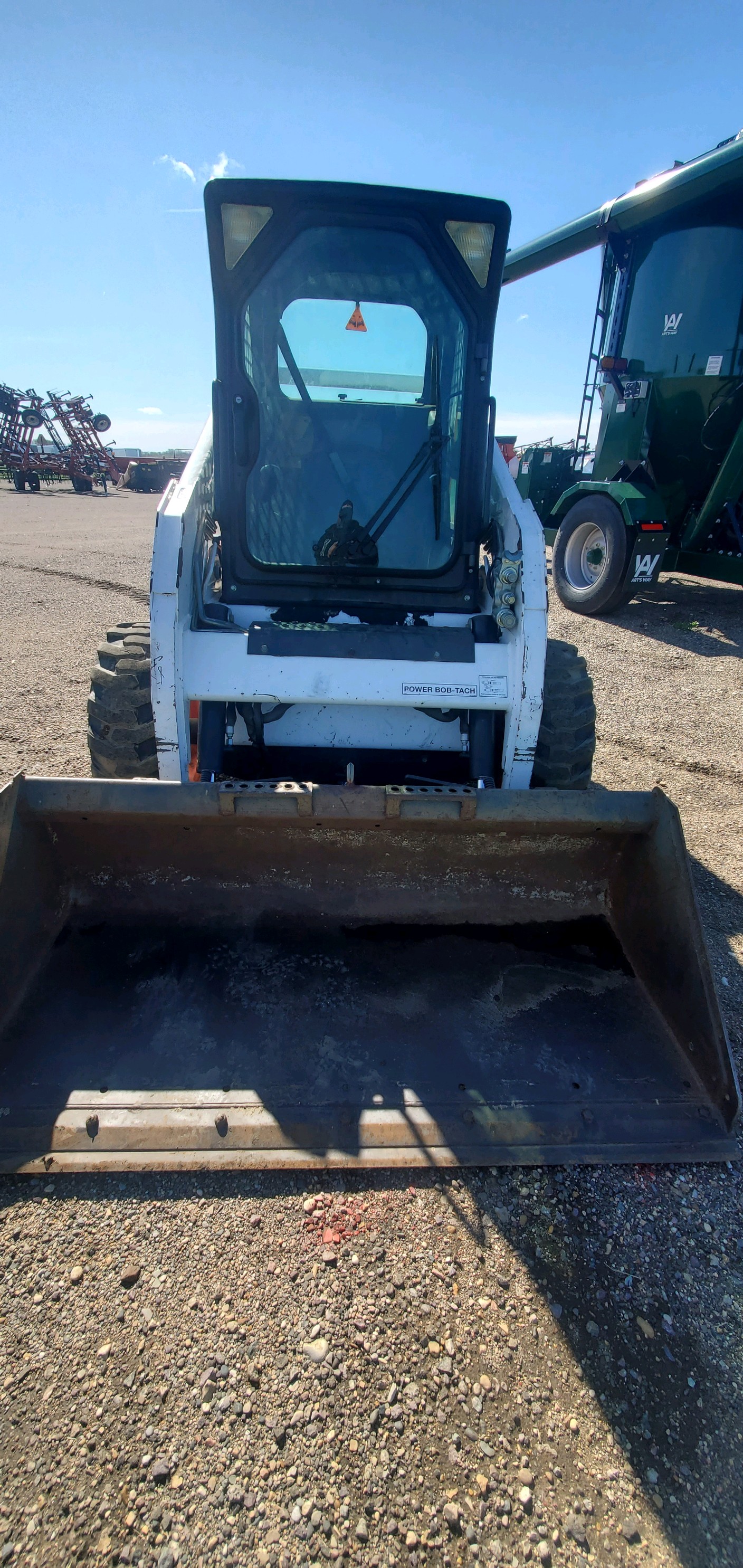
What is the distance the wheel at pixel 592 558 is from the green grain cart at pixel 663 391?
0.05ft

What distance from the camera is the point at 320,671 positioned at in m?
2.86

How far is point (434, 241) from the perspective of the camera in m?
Result: 2.97

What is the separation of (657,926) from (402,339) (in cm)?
A: 279

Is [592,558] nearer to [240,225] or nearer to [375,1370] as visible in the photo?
[240,225]

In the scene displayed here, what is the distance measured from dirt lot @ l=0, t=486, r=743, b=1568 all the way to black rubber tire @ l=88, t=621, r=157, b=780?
164cm

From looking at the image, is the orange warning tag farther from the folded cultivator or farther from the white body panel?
the folded cultivator

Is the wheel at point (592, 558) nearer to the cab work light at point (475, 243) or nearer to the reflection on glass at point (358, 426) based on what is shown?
the reflection on glass at point (358, 426)

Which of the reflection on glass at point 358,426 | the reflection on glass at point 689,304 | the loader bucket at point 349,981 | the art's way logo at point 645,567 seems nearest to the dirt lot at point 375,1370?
the loader bucket at point 349,981

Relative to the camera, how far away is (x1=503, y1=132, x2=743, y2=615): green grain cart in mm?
7648

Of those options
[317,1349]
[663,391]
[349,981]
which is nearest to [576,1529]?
[317,1349]

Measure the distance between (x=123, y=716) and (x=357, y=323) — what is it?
6.67 feet

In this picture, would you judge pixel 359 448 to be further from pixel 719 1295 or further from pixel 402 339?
pixel 719 1295

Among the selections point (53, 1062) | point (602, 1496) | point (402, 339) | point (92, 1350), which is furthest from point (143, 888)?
point (402, 339)

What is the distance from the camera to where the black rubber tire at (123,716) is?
10.2 ft
